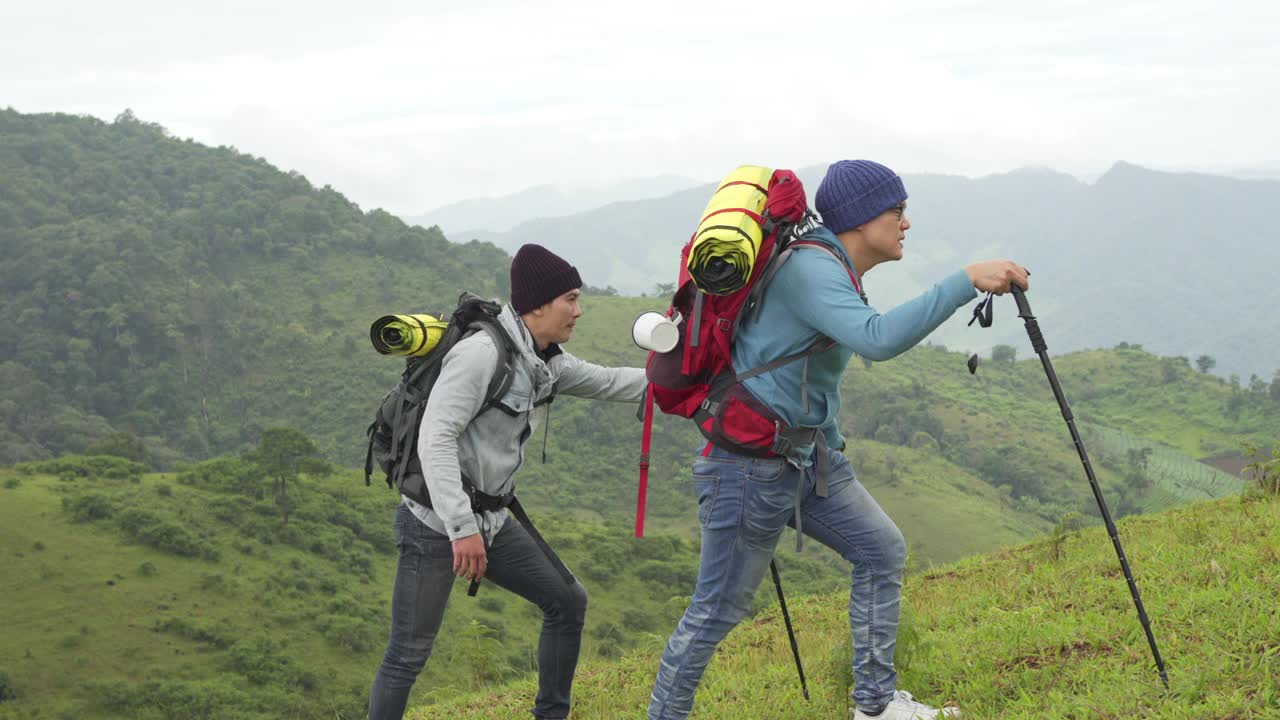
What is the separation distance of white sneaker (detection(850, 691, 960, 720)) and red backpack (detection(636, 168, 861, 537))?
0.93 metres

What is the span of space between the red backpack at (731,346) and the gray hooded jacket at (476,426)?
2.02 ft

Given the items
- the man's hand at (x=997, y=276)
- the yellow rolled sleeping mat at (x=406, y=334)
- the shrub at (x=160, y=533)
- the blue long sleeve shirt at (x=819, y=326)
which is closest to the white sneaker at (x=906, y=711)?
the blue long sleeve shirt at (x=819, y=326)

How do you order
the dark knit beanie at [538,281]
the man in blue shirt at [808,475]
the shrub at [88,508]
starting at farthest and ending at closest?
the shrub at [88,508]
the dark knit beanie at [538,281]
the man in blue shirt at [808,475]

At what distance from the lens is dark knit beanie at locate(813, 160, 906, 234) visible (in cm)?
338

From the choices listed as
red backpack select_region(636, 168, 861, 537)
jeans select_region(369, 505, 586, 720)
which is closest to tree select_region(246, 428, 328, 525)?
jeans select_region(369, 505, 586, 720)

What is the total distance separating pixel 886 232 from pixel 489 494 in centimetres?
174

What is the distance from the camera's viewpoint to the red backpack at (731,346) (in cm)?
328

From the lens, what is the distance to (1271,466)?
Result: 22.0ft

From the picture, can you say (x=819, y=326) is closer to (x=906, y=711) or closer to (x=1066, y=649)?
(x=906, y=711)

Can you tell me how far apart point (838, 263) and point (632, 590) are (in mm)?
48420

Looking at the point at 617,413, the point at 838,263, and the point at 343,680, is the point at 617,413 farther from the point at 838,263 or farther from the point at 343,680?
the point at 838,263

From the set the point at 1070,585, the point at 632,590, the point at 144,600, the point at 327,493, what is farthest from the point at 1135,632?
the point at 327,493

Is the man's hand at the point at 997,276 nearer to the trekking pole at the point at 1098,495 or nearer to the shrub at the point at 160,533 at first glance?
the trekking pole at the point at 1098,495

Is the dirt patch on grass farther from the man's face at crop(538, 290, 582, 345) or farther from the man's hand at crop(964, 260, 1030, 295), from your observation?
the man's face at crop(538, 290, 582, 345)
